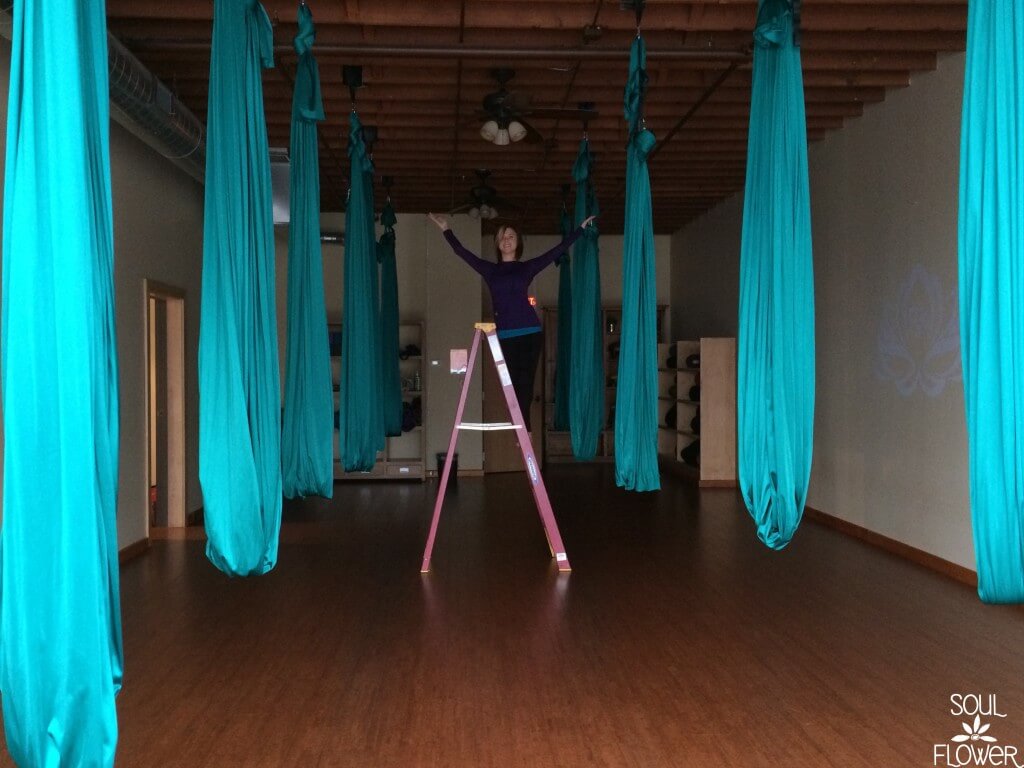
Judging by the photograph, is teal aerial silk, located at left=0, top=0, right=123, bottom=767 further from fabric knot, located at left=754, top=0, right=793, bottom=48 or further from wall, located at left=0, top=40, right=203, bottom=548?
wall, located at left=0, top=40, right=203, bottom=548

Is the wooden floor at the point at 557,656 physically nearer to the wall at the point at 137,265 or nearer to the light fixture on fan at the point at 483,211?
the wall at the point at 137,265

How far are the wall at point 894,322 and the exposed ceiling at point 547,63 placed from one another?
33 centimetres

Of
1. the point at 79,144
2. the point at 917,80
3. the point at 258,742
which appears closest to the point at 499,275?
the point at 917,80

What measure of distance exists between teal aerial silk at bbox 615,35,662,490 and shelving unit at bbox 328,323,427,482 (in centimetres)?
524

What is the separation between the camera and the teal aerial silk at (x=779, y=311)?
3738mm

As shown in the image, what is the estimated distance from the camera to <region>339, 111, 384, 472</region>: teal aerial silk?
230 inches

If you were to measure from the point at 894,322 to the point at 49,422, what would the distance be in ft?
18.7

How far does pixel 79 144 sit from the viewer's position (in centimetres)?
210

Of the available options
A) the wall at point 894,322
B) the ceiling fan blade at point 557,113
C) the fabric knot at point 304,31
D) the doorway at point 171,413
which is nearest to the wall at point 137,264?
the doorway at point 171,413

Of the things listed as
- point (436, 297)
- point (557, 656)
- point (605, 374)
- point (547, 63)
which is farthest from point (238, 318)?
point (605, 374)

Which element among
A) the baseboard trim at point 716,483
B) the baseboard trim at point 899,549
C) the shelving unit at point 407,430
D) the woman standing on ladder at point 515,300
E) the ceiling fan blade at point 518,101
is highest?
the ceiling fan blade at point 518,101

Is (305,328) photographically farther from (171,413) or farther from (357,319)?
(171,413)

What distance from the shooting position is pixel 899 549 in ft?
20.5

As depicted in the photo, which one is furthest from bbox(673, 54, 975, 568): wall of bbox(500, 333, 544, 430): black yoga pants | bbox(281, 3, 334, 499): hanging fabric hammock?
bbox(281, 3, 334, 499): hanging fabric hammock
